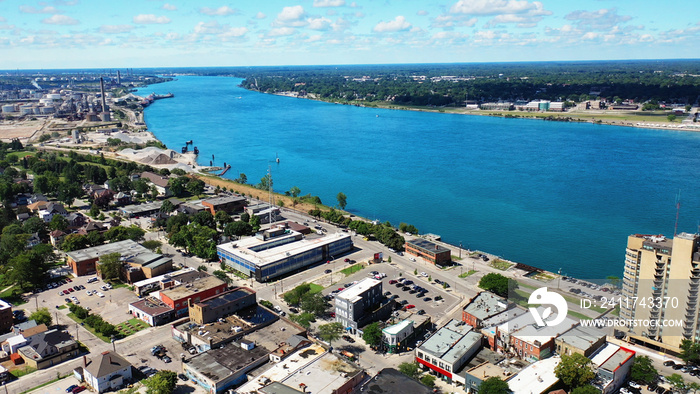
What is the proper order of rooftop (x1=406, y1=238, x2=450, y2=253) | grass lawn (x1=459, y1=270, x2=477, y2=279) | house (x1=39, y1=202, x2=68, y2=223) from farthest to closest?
house (x1=39, y1=202, x2=68, y2=223)
rooftop (x1=406, y1=238, x2=450, y2=253)
grass lawn (x1=459, y1=270, x2=477, y2=279)

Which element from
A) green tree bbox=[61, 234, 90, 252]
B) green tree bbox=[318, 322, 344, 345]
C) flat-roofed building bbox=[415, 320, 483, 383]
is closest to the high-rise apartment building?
flat-roofed building bbox=[415, 320, 483, 383]

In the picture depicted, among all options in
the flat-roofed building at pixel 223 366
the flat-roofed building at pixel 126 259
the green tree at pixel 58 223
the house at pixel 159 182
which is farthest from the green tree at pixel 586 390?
the house at pixel 159 182

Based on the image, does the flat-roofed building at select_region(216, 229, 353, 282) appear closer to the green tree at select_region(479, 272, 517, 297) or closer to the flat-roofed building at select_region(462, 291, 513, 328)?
the green tree at select_region(479, 272, 517, 297)

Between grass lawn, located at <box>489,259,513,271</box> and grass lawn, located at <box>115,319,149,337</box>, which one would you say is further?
grass lawn, located at <box>489,259,513,271</box>

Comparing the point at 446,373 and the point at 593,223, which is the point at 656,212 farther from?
the point at 446,373

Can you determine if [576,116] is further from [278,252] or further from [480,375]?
[480,375]

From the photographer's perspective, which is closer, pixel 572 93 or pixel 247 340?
pixel 247 340

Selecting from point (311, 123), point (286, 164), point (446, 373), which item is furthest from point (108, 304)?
point (311, 123)
